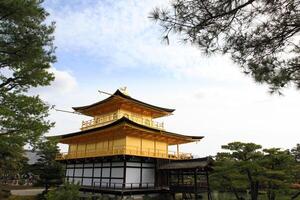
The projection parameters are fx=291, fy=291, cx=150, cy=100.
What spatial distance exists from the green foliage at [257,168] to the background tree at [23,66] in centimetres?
1269

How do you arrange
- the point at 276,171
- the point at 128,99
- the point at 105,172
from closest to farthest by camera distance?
the point at 276,171, the point at 105,172, the point at 128,99

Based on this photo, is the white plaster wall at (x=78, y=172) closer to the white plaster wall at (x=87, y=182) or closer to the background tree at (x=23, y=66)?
the white plaster wall at (x=87, y=182)

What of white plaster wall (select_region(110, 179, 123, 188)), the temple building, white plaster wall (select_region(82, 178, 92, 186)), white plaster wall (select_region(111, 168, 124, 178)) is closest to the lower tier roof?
the temple building

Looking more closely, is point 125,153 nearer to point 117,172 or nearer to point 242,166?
point 117,172

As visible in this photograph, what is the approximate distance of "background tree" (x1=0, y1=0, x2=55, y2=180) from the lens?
11.2 m

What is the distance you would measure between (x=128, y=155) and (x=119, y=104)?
21.0ft

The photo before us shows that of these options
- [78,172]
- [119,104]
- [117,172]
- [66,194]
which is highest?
[119,104]

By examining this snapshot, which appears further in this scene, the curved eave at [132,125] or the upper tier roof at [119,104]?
the upper tier roof at [119,104]

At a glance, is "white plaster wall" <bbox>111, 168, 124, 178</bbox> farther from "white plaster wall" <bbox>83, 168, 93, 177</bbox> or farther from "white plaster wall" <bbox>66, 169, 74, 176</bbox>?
"white plaster wall" <bbox>66, 169, 74, 176</bbox>

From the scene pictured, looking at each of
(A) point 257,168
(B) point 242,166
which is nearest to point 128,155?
(B) point 242,166

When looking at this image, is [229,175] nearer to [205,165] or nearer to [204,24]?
[205,165]

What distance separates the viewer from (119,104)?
27.1 meters

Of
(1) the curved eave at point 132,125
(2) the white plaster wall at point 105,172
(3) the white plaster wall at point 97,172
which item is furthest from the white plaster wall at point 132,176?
(3) the white plaster wall at point 97,172

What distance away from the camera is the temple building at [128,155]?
73.2 ft
